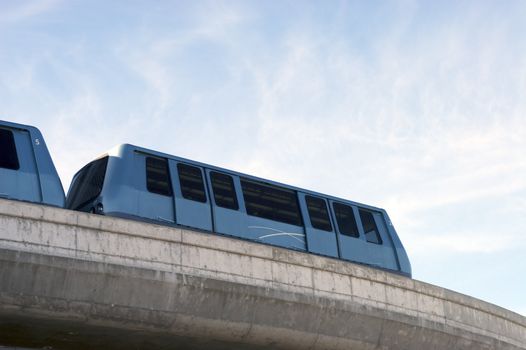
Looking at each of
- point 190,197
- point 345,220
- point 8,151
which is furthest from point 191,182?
point 345,220

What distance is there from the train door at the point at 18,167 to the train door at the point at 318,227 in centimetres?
628

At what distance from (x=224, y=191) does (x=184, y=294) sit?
3.75 meters

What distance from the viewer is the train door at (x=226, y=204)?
16.9 metres

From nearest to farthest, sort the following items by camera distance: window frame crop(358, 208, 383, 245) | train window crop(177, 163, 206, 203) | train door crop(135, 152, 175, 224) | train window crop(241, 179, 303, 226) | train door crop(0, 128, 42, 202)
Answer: train door crop(0, 128, 42, 202) < train door crop(135, 152, 175, 224) < train window crop(177, 163, 206, 203) < train window crop(241, 179, 303, 226) < window frame crop(358, 208, 383, 245)

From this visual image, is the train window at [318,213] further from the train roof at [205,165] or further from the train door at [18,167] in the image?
the train door at [18,167]

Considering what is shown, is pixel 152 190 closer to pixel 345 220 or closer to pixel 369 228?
pixel 345 220

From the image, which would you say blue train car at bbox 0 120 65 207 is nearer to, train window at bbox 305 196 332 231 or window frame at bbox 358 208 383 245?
train window at bbox 305 196 332 231

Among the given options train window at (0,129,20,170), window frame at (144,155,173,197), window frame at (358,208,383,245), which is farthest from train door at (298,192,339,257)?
train window at (0,129,20,170)

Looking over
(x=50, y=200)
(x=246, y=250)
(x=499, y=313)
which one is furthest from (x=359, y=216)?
(x=50, y=200)

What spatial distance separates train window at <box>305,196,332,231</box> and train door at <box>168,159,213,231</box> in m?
2.87

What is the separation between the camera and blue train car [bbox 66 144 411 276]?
52.4 feet

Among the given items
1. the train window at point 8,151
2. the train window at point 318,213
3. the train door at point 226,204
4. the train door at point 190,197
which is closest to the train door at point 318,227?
the train window at point 318,213

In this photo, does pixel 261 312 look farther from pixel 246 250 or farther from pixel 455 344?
pixel 455 344

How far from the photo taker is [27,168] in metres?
14.6
